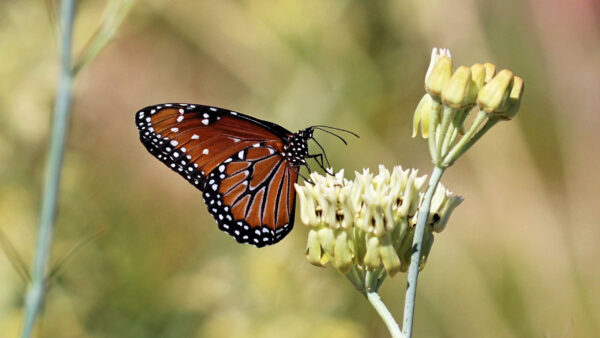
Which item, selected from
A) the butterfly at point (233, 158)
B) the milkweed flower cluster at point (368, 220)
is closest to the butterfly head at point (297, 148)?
the butterfly at point (233, 158)

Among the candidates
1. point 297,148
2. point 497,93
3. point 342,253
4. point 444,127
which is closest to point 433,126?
point 444,127

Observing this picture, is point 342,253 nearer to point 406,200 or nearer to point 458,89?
point 406,200

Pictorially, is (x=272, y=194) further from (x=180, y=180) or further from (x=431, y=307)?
(x=180, y=180)

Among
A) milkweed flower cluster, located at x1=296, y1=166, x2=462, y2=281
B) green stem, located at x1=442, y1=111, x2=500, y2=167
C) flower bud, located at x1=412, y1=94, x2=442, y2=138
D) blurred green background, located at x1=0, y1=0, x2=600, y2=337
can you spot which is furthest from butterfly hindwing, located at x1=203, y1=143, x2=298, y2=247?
green stem, located at x1=442, y1=111, x2=500, y2=167

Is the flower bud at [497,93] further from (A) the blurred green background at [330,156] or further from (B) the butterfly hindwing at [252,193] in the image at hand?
(A) the blurred green background at [330,156]

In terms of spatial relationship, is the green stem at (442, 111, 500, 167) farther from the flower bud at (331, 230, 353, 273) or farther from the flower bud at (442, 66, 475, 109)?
the flower bud at (331, 230, 353, 273)

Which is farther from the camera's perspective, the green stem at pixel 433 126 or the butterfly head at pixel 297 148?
the butterfly head at pixel 297 148
